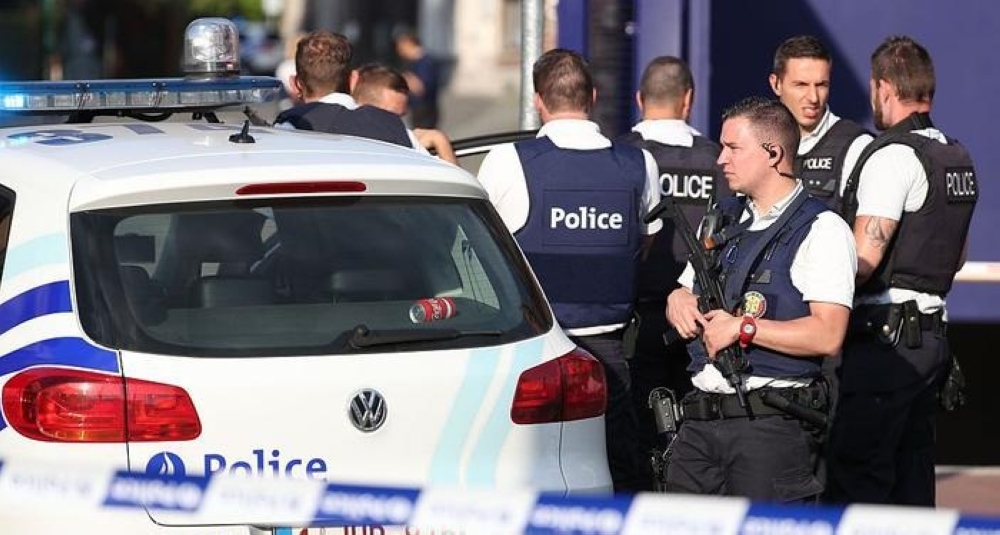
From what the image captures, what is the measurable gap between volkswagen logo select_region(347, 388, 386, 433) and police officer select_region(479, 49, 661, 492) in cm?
189

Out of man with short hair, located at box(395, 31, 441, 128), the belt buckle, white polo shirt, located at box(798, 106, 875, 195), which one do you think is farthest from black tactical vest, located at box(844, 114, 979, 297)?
man with short hair, located at box(395, 31, 441, 128)

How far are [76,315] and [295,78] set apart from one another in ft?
11.3

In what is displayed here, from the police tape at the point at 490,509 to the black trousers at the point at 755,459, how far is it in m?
A: 1.79

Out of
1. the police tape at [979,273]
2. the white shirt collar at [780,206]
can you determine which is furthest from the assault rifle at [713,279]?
the police tape at [979,273]

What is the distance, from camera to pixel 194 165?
4789 mm

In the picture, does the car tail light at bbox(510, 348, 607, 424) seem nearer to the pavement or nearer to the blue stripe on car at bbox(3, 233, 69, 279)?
the blue stripe on car at bbox(3, 233, 69, 279)

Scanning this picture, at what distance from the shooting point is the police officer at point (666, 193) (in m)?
7.07

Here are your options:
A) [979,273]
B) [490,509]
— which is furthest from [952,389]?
[490,509]

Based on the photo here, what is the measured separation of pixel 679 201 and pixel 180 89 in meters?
1.94

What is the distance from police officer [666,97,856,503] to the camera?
5105 millimetres

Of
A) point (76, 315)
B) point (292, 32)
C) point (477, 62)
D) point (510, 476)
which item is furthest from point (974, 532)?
point (292, 32)

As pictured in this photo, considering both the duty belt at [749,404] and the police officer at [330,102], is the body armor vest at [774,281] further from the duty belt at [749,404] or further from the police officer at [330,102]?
the police officer at [330,102]

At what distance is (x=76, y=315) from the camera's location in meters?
4.50

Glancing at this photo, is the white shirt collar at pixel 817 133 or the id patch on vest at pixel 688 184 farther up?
the white shirt collar at pixel 817 133
